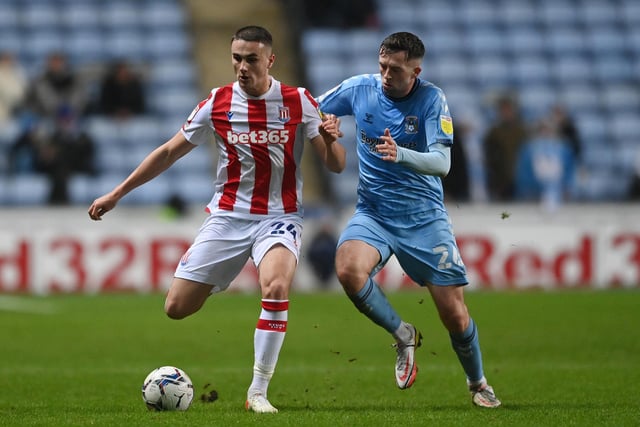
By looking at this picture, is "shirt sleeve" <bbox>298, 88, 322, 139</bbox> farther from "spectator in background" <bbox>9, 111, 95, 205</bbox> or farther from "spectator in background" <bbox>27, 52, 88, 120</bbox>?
"spectator in background" <bbox>27, 52, 88, 120</bbox>

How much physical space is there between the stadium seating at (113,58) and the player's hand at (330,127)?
39.1 ft

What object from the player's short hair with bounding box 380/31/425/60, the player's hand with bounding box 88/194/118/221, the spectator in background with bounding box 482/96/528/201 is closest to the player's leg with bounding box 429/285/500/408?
the player's short hair with bounding box 380/31/425/60

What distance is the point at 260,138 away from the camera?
794 cm

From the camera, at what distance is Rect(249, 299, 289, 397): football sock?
24.7 ft

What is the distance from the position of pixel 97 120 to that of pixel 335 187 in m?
4.11

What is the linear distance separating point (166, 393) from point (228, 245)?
102 cm

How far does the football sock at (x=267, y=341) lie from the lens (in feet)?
24.7

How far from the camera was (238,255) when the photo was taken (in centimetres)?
796

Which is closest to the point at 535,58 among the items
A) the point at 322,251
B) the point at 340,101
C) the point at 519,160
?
the point at 519,160

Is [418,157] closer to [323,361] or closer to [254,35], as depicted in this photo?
[254,35]

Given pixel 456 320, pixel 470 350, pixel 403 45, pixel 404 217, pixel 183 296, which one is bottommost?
pixel 470 350

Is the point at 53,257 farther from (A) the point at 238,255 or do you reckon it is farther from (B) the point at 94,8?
(A) the point at 238,255

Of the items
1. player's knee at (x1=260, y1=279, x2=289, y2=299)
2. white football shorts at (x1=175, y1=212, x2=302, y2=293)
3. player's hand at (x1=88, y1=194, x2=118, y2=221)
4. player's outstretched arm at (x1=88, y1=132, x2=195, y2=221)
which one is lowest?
player's knee at (x1=260, y1=279, x2=289, y2=299)

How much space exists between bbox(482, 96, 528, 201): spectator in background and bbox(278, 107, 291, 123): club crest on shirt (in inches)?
443
